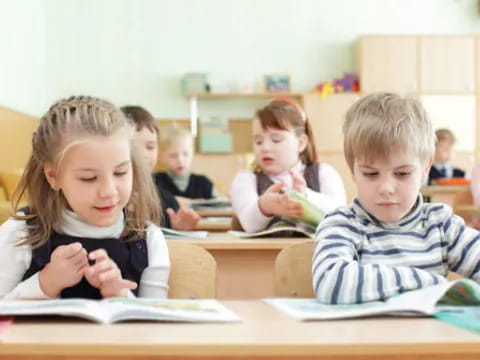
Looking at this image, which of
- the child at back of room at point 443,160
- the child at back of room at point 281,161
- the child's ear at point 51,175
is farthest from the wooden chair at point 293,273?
the child at back of room at point 443,160

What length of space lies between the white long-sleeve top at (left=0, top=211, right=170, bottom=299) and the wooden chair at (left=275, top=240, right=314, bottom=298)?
262 mm

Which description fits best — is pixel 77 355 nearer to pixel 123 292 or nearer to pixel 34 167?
pixel 123 292

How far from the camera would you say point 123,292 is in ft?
5.59

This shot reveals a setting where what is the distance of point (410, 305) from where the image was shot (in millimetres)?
1282

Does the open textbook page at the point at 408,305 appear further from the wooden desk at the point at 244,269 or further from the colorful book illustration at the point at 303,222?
the colorful book illustration at the point at 303,222

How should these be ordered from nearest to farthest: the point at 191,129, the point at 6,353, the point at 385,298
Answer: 1. the point at 6,353
2. the point at 385,298
3. the point at 191,129

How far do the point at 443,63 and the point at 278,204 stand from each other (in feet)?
22.4

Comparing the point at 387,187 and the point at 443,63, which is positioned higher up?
the point at 443,63

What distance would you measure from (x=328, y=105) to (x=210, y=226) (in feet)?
18.8

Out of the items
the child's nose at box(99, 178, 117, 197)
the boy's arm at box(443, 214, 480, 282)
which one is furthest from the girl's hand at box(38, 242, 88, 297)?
the boy's arm at box(443, 214, 480, 282)

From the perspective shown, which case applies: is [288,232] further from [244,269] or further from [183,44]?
[183,44]

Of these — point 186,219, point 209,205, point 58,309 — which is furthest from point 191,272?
point 209,205

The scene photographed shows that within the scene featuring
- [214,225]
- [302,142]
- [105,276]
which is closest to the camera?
[105,276]

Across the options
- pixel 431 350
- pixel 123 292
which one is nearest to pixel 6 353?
pixel 431 350
